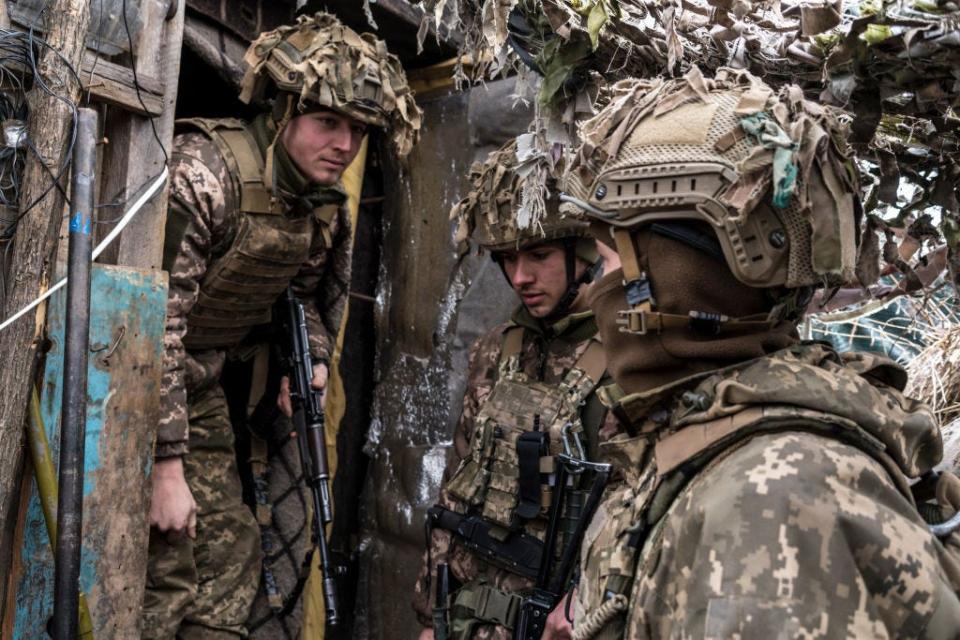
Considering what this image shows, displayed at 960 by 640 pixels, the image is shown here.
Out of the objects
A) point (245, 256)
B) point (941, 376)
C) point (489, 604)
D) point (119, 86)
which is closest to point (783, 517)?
point (489, 604)

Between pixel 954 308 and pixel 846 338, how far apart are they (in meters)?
1.11

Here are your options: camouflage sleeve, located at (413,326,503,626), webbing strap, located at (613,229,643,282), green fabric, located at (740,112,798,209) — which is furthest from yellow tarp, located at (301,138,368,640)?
green fabric, located at (740,112,798,209)

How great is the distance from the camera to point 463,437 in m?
3.84

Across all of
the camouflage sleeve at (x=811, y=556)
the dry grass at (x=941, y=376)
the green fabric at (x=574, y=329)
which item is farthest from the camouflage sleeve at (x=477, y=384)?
the camouflage sleeve at (x=811, y=556)

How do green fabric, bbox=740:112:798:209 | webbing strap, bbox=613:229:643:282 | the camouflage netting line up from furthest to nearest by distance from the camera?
the camouflage netting, webbing strap, bbox=613:229:643:282, green fabric, bbox=740:112:798:209

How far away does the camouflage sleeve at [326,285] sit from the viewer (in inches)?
178

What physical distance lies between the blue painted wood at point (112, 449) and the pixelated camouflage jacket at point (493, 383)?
40.1 inches

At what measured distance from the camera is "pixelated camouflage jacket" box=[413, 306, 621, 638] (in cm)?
357

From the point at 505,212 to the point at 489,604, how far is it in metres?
1.42

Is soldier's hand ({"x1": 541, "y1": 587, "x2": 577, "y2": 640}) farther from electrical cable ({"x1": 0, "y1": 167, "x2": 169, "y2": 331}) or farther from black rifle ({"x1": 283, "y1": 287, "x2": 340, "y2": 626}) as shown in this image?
electrical cable ({"x1": 0, "y1": 167, "x2": 169, "y2": 331})

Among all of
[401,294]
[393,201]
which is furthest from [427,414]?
[393,201]

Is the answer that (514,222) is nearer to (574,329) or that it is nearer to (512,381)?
(574,329)

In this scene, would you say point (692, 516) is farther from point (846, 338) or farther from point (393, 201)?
point (846, 338)

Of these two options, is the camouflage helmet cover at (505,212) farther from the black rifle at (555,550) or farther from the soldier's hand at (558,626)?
the soldier's hand at (558,626)
